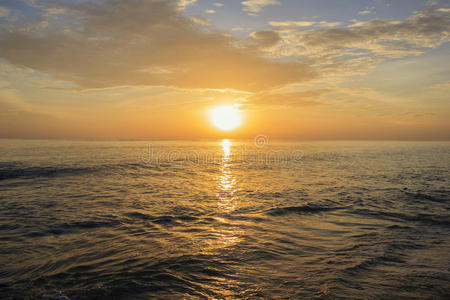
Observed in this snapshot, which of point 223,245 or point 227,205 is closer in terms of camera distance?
point 223,245

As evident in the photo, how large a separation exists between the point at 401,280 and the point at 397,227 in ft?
18.4

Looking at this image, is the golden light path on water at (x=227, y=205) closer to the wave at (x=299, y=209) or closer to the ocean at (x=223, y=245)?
the ocean at (x=223, y=245)

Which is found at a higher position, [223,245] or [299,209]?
[223,245]

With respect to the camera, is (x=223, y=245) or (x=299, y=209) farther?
(x=299, y=209)

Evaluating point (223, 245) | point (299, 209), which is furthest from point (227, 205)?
point (223, 245)

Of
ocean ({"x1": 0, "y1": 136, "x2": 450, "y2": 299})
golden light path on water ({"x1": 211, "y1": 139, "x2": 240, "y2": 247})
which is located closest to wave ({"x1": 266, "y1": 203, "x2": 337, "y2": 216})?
ocean ({"x1": 0, "y1": 136, "x2": 450, "y2": 299})

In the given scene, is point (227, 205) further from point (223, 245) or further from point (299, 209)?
point (223, 245)

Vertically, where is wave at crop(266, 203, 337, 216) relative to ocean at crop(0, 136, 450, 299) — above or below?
below

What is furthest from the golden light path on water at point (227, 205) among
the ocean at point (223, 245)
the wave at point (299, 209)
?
the wave at point (299, 209)

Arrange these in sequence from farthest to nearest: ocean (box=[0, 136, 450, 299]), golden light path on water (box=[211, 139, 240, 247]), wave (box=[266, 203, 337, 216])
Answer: wave (box=[266, 203, 337, 216]) → golden light path on water (box=[211, 139, 240, 247]) → ocean (box=[0, 136, 450, 299])

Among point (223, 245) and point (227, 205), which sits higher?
point (223, 245)

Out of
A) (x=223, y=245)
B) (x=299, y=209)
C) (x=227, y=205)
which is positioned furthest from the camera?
(x=227, y=205)

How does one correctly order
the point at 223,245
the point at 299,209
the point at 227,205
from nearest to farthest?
the point at 223,245
the point at 299,209
the point at 227,205

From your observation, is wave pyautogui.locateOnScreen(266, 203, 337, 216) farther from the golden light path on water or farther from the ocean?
the golden light path on water
